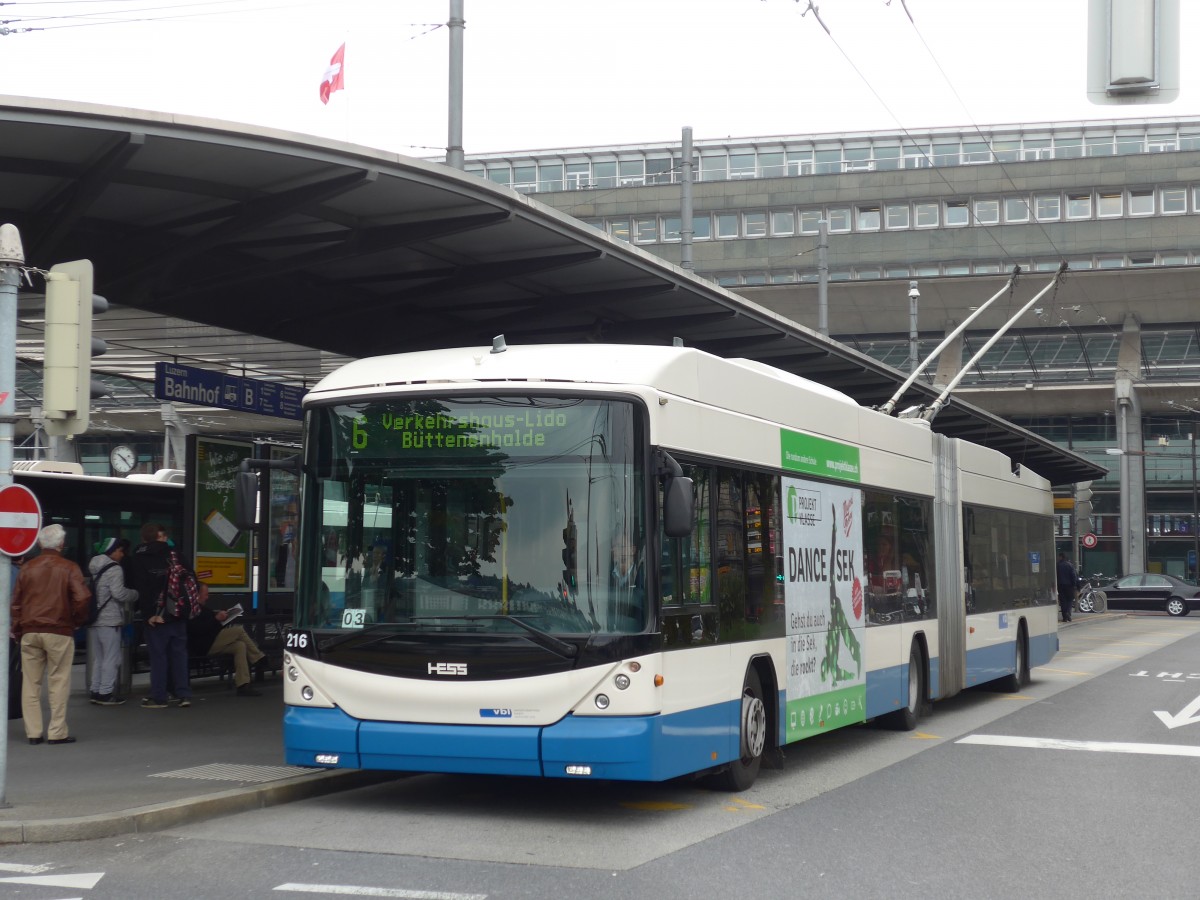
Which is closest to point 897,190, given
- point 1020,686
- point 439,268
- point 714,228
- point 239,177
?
point 714,228

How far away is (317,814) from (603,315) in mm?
8981

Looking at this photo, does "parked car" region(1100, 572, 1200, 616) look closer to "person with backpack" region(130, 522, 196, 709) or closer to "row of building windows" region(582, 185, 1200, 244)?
"row of building windows" region(582, 185, 1200, 244)

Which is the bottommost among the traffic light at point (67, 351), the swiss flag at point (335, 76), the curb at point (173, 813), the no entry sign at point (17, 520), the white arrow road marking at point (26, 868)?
the white arrow road marking at point (26, 868)

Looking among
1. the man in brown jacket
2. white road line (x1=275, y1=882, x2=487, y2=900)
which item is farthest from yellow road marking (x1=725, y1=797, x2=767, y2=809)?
the man in brown jacket

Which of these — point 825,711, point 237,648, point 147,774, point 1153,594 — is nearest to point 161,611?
point 237,648

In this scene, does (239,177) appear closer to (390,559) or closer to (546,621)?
(390,559)

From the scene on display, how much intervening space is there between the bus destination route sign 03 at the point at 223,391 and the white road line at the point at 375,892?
8398 mm

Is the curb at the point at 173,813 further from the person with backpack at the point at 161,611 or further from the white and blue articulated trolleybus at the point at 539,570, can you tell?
the person with backpack at the point at 161,611

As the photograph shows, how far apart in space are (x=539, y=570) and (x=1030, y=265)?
48454 millimetres

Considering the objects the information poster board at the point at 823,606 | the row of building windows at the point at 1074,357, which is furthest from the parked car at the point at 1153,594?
the information poster board at the point at 823,606

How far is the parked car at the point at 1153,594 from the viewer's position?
48.7 meters

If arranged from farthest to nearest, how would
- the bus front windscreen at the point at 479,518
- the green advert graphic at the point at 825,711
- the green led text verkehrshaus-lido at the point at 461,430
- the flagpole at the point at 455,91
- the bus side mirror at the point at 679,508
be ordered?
1. the flagpole at the point at 455,91
2. the green advert graphic at the point at 825,711
3. the green led text verkehrshaus-lido at the point at 461,430
4. the bus front windscreen at the point at 479,518
5. the bus side mirror at the point at 679,508

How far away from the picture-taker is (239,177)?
11.7 meters

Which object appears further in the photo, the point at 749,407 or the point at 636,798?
the point at 749,407
